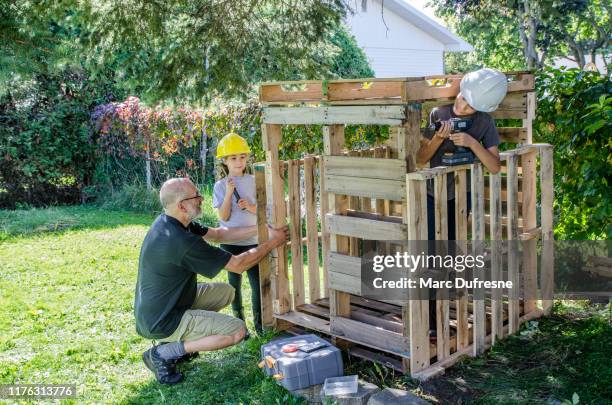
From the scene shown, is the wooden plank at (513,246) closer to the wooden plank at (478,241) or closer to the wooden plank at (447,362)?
the wooden plank at (447,362)

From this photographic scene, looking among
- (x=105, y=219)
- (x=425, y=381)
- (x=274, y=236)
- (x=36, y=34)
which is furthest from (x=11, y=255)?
(x=425, y=381)

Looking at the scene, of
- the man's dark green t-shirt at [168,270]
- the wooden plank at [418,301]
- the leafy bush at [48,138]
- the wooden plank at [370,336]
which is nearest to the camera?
the wooden plank at [418,301]

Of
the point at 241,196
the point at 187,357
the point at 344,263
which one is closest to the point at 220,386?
the point at 187,357

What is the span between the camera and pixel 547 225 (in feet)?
18.2

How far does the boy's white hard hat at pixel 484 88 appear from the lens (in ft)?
15.3

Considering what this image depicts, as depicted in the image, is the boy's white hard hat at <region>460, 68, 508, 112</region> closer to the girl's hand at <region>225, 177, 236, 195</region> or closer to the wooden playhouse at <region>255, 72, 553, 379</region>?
the wooden playhouse at <region>255, 72, 553, 379</region>

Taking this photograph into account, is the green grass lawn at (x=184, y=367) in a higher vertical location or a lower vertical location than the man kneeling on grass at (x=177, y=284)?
lower

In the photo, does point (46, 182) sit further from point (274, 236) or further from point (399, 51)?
point (399, 51)

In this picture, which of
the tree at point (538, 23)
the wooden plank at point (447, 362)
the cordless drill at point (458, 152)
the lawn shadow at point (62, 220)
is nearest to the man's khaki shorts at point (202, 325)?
the wooden plank at point (447, 362)

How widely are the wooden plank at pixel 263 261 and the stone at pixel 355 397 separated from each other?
5.21 ft

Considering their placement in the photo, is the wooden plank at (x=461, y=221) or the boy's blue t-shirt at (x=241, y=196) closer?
the wooden plank at (x=461, y=221)

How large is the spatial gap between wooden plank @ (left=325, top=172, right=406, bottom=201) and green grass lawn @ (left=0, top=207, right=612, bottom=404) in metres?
1.28

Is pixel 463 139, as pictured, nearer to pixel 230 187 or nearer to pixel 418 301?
pixel 418 301

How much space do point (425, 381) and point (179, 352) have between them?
186cm
